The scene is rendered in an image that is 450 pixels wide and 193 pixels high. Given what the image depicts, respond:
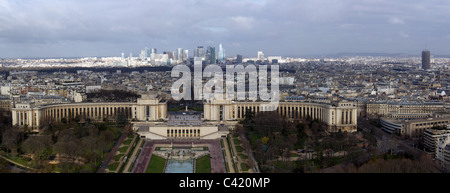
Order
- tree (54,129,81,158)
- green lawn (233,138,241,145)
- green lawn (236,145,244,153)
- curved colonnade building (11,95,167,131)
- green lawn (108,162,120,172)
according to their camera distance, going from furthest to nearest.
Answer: curved colonnade building (11,95,167,131)
green lawn (233,138,241,145)
green lawn (236,145,244,153)
tree (54,129,81,158)
green lawn (108,162,120,172)

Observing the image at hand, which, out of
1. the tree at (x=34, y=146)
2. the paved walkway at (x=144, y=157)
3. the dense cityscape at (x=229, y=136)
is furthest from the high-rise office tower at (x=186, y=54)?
the tree at (x=34, y=146)

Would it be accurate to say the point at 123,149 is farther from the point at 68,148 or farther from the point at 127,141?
the point at 68,148

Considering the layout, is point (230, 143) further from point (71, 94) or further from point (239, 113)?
point (71, 94)

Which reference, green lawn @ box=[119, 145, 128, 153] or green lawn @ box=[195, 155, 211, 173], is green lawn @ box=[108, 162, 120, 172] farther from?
green lawn @ box=[195, 155, 211, 173]

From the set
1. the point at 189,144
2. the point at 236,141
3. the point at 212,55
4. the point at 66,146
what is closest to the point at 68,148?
the point at 66,146

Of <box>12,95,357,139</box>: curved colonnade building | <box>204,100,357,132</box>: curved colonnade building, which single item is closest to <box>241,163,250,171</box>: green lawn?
<box>12,95,357,139</box>: curved colonnade building
